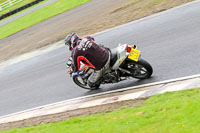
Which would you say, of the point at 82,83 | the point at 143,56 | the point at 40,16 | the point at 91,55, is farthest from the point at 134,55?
the point at 40,16

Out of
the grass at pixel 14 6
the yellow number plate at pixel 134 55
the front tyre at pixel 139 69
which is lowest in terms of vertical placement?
the grass at pixel 14 6

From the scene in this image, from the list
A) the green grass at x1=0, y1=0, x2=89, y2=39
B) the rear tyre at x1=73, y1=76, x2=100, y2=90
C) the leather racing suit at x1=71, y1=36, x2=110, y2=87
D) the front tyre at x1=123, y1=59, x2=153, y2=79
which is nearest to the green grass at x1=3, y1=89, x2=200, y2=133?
the front tyre at x1=123, y1=59, x2=153, y2=79

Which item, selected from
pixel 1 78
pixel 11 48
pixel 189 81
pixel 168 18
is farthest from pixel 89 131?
pixel 11 48

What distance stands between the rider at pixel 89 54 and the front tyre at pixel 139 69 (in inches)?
23.5

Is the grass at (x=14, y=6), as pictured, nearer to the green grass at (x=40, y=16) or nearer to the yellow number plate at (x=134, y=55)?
the green grass at (x=40, y=16)

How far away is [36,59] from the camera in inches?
630

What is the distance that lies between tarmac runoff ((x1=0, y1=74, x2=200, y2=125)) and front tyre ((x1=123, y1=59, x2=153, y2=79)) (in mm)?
371

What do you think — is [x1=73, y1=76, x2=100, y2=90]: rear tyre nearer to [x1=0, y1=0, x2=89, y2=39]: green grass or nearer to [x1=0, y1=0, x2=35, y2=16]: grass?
[x1=0, y1=0, x2=89, y2=39]: green grass

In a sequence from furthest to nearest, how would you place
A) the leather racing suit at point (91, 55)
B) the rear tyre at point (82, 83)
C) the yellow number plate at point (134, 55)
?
the rear tyre at point (82, 83), the leather racing suit at point (91, 55), the yellow number plate at point (134, 55)

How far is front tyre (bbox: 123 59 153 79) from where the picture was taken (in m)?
8.39

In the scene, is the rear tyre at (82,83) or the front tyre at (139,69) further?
the rear tyre at (82,83)

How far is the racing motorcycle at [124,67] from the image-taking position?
27.3ft

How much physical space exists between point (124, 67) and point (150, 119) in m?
3.07

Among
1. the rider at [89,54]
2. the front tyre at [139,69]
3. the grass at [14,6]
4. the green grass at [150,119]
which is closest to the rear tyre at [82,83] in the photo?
the rider at [89,54]
